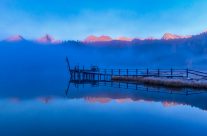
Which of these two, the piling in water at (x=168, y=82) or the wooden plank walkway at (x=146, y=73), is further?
the wooden plank walkway at (x=146, y=73)

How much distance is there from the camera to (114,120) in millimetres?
21406

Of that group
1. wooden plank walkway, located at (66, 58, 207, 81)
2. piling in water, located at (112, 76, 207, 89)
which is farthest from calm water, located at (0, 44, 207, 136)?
wooden plank walkway, located at (66, 58, 207, 81)

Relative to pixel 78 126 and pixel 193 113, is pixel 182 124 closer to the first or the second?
pixel 193 113

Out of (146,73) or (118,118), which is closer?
(118,118)

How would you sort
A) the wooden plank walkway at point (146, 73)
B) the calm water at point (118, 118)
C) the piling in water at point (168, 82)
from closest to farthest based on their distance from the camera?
the calm water at point (118, 118) → the piling in water at point (168, 82) → the wooden plank walkway at point (146, 73)

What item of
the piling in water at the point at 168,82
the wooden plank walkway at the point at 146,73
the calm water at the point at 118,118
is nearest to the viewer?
the calm water at the point at 118,118

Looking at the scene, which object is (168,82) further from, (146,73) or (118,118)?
(118,118)

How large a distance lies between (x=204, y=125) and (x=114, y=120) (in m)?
5.65

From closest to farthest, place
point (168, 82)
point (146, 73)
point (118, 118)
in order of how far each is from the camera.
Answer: point (118, 118) → point (168, 82) → point (146, 73)

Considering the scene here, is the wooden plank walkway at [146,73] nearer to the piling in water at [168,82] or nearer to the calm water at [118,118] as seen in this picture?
the piling in water at [168,82]

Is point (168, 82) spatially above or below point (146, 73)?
below

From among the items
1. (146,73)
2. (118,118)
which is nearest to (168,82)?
(146,73)

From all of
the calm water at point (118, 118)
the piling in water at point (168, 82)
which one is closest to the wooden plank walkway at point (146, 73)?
the piling in water at point (168, 82)

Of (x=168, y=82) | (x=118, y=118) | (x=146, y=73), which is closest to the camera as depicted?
(x=118, y=118)
